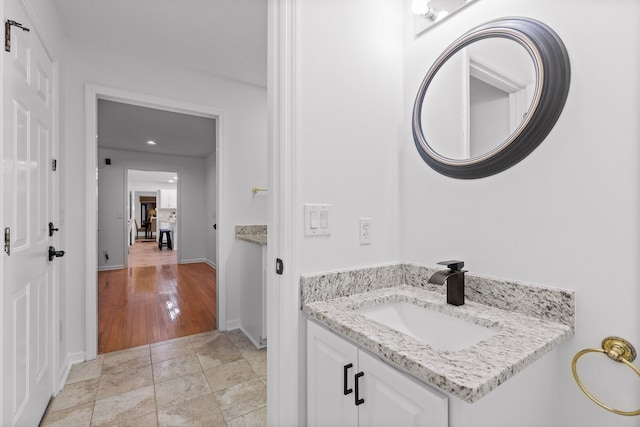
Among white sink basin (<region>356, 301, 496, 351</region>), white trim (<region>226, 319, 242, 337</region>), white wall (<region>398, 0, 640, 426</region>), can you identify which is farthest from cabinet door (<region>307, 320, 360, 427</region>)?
white trim (<region>226, 319, 242, 337</region>)

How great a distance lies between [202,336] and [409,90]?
2.50 metres

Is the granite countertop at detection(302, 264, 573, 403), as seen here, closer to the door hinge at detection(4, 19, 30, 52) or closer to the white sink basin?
the white sink basin

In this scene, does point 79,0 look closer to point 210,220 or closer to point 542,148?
point 542,148

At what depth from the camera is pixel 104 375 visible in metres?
1.95

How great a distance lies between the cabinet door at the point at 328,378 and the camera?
83cm

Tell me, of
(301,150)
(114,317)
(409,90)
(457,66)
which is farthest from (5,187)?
(114,317)

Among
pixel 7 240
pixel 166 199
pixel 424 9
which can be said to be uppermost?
pixel 424 9

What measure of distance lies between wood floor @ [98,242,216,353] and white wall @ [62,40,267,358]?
459mm

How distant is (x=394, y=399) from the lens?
0.69 metres

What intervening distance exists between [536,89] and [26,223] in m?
2.00

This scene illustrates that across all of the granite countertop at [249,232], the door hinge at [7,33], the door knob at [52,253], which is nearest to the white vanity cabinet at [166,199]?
the granite countertop at [249,232]

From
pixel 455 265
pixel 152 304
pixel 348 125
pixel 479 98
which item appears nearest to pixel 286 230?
pixel 348 125

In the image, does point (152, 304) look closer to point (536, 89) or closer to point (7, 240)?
point (7, 240)

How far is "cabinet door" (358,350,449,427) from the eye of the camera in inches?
24.1
